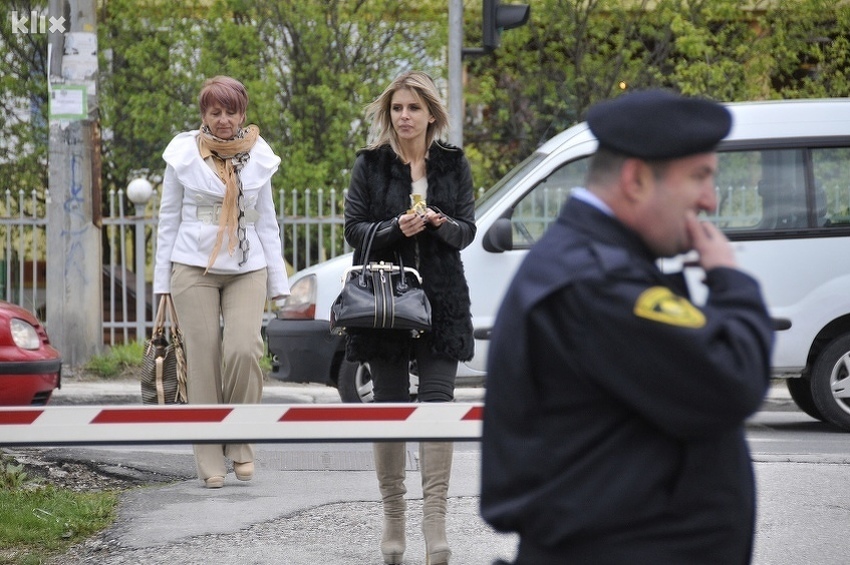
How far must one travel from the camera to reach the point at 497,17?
446 inches

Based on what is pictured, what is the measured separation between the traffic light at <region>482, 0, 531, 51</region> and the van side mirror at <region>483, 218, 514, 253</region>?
3401 millimetres

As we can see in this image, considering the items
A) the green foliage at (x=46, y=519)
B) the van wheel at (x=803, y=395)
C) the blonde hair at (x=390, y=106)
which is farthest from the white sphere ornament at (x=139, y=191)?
the blonde hair at (x=390, y=106)

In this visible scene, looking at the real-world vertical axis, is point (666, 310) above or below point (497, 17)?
below

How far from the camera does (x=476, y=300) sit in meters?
8.45

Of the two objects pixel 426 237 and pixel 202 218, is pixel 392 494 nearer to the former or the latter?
pixel 426 237

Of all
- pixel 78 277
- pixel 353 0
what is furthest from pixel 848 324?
pixel 353 0

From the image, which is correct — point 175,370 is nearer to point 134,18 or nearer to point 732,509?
point 732,509

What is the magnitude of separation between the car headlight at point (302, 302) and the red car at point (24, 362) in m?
2.18

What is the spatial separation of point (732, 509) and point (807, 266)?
671 centimetres

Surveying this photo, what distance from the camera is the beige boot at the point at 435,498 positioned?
459 cm

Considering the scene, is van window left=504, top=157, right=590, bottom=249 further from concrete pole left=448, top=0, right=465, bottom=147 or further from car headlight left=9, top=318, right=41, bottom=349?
car headlight left=9, top=318, right=41, bottom=349

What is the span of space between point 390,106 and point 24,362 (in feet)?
8.83

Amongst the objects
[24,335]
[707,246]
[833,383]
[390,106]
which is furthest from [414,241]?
[833,383]

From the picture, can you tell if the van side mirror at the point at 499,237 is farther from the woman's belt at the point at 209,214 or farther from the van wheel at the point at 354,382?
the woman's belt at the point at 209,214
